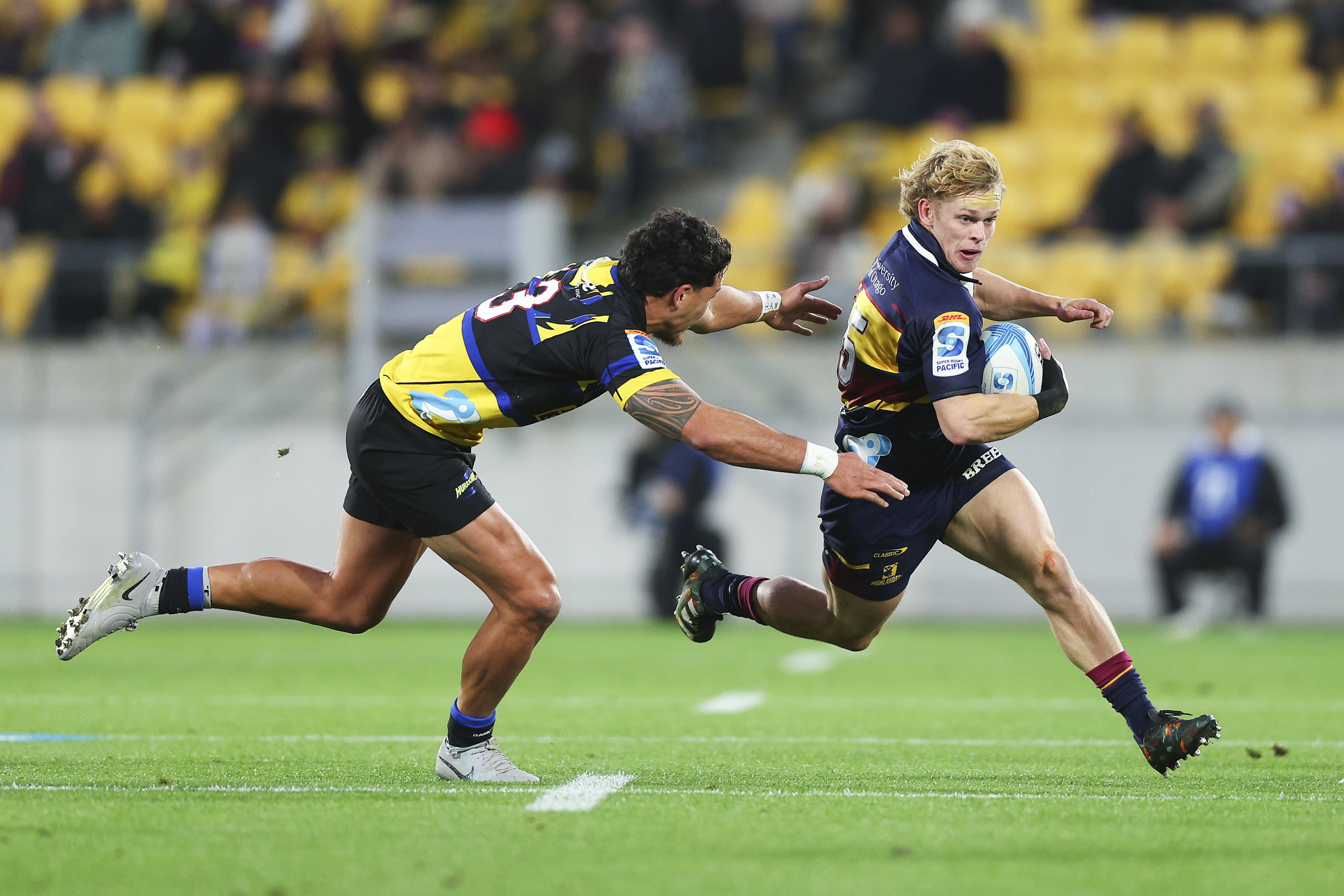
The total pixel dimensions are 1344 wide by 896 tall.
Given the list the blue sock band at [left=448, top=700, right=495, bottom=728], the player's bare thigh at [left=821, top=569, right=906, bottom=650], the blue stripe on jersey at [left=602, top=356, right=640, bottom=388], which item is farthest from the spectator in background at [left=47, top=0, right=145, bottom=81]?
the blue stripe on jersey at [left=602, top=356, right=640, bottom=388]

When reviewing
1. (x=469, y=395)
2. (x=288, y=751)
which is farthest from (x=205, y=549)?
(x=469, y=395)

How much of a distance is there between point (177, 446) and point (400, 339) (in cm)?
248

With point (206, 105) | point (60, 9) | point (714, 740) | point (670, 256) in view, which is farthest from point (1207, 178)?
point (60, 9)

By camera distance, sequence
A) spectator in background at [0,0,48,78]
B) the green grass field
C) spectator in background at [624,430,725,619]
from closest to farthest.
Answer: the green grass field, spectator in background at [624,430,725,619], spectator in background at [0,0,48,78]

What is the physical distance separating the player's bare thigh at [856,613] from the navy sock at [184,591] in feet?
7.50

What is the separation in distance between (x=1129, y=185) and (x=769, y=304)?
9875 millimetres

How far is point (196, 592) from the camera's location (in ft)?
20.1

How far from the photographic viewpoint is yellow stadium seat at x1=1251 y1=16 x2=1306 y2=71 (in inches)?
685

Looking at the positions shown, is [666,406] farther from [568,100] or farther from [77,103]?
[77,103]

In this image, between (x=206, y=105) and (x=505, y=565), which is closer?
(x=505, y=565)

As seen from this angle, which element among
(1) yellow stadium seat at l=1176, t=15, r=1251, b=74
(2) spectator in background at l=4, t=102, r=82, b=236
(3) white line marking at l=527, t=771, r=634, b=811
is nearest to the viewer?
(3) white line marking at l=527, t=771, r=634, b=811

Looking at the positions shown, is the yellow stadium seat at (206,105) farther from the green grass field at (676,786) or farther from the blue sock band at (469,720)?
the blue sock band at (469,720)

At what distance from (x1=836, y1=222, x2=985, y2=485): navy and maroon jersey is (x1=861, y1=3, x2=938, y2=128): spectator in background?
35.7 ft

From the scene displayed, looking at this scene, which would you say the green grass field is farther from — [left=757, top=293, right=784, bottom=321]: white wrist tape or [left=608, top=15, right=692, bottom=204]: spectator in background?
[left=608, top=15, right=692, bottom=204]: spectator in background
